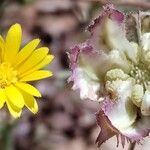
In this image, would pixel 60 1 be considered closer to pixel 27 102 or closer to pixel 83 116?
pixel 83 116

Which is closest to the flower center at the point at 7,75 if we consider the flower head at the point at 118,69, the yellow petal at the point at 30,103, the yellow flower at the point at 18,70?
the yellow flower at the point at 18,70

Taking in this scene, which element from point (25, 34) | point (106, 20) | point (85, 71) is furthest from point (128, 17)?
point (25, 34)

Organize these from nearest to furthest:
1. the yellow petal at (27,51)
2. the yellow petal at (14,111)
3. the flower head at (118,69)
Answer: the flower head at (118,69), the yellow petal at (14,111), the yellow petal at (27,51)

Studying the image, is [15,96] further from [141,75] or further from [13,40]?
[141,75]

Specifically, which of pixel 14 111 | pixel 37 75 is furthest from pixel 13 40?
pixel 14 111

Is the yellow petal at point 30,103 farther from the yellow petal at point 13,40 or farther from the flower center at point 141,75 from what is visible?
the flower center at point 141,75

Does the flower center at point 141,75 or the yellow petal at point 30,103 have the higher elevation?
the flower center at point 141,75

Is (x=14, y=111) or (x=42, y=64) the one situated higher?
(x=42, y=64)
